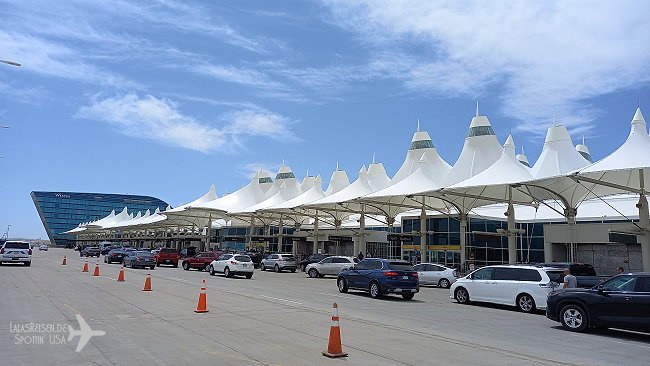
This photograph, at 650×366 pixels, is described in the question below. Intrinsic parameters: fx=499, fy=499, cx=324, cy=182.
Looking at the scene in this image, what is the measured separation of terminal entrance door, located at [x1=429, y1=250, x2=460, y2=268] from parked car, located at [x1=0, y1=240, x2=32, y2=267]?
107 feet

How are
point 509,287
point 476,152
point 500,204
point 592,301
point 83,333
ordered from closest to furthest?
point 83,333
point 592,301
point 509,287
point 476,152
point 500,204

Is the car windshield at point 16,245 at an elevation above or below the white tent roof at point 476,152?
below

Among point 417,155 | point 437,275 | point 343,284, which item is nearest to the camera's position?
point 343,284

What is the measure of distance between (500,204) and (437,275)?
22.8 meters

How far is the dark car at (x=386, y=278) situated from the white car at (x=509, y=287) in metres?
1.76

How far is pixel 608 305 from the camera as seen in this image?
12.2 meters

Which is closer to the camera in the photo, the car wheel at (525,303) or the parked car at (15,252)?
the car wheel at (525,303)

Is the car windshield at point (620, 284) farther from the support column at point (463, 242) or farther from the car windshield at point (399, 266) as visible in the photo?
the support column at point (463, 242)

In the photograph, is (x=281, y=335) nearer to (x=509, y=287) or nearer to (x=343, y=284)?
(x=509, y=287)

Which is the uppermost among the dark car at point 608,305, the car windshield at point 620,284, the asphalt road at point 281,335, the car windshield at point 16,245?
the car windshield at point 16,245

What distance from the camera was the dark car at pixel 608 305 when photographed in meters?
11.7

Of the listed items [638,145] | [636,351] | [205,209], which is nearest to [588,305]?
[636,351]

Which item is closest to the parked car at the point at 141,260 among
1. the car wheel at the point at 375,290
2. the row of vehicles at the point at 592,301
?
the car wheel at the point at 375,290

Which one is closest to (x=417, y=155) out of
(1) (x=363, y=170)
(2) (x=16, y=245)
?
(1) (x=363, y=170)
